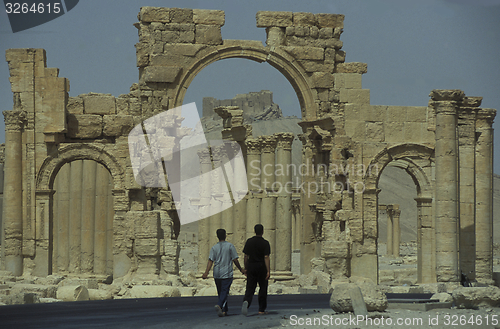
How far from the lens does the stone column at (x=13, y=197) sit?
834 inches

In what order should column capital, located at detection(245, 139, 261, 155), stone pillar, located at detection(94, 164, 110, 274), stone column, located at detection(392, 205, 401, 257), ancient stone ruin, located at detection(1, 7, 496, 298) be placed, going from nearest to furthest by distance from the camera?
ancient stone ruin, located at detection(1, 7, 496, 298)
stone pillar, located at detection(94, 164, 110, 274)
column capital, located at detection(245, 139, 261, 155)
stone column, located at detection(392, 205, 401, 257)

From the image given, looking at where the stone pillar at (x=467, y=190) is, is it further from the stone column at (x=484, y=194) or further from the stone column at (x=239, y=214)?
the stone column at (x=239, y=214)

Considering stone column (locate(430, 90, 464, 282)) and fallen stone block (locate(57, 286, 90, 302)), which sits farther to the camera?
stone column (locate(430, 90, 464, 282))

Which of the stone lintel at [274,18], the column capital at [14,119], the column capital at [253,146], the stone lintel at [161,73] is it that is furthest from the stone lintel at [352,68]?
the column capital at [14,119]

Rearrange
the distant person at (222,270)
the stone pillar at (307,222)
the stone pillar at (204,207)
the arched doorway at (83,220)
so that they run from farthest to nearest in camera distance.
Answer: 1. the stone pillar at (204,207)
2. the arched doorway at (83,220)
3. the stone pillar at (307,222)
4. the distant person at (222,270)

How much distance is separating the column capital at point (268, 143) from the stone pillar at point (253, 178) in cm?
13

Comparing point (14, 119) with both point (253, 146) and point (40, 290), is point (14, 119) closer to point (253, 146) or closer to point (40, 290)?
point (40, 290)

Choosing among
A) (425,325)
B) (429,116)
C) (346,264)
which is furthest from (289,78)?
(425,325)

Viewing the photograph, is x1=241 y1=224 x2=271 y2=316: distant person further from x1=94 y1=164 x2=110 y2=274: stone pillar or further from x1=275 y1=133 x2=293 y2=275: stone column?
x1=94 y1=164 x2=110 y2=274: stone pillar

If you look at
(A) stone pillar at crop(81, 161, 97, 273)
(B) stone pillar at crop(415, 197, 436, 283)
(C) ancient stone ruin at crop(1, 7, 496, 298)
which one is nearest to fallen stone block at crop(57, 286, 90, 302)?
(C) ancient stone ruin at crop(1, 7, 496, 298)

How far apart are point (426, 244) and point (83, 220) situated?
10517 mm

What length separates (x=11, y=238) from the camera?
835 inches

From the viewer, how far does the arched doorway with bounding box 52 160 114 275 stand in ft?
82.5

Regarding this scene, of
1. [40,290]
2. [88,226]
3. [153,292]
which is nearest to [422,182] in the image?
[153,292]
